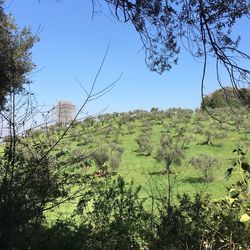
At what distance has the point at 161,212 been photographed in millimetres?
5816

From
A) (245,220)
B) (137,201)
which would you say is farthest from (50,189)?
(245,220)

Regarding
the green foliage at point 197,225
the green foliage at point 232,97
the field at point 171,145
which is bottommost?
the green foliage at point 197,225

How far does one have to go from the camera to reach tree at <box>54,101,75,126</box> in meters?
4.47

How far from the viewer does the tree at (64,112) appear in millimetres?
4466

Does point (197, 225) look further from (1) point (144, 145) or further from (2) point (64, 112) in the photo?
(1) point (144, 145)

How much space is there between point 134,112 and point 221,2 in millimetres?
59497

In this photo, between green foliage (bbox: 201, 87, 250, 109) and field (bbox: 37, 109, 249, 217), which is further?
field (bbox: 37, 109, 249, 217)

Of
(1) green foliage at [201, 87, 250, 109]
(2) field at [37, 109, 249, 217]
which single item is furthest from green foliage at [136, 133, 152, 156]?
(1) green foliage at [201, 87, 250, 109]

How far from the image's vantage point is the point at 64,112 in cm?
465

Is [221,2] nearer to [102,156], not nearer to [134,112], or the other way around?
[102,156]

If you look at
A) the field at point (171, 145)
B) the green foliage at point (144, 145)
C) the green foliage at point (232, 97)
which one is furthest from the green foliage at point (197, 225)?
the green foliage at point (144, 145)

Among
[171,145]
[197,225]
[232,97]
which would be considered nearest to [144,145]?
[171,145]

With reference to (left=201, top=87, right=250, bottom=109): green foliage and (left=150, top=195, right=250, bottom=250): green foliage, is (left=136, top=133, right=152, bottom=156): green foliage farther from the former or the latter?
(left=201, top=87, right=250, bottom=109): green foliage

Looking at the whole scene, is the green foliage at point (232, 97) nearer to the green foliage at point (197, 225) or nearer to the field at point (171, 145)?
the green foliage at point (197, 225)
